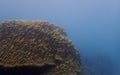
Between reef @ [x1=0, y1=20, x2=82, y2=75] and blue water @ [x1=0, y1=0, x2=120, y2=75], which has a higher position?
blue water @ [x1=0, y1=0, x2=120, y2=75]

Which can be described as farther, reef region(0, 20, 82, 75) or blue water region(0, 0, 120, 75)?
blue water region(0, 0, 120, 75)

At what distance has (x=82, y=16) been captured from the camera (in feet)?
67.5

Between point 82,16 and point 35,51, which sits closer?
point 35,51

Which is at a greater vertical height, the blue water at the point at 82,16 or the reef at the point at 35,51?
the blue water at the point at 82,16

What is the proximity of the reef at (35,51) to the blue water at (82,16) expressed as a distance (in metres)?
11.2

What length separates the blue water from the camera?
17.2m

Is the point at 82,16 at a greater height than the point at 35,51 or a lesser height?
greater

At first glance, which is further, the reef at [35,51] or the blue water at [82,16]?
the blue water at [82,16]

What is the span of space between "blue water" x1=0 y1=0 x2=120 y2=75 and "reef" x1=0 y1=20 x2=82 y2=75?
36.8 ft

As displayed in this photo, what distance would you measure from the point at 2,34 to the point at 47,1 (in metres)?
15.3

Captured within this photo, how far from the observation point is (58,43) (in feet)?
14.1

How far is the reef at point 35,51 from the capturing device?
394cm

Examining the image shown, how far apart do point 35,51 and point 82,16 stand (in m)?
16.8

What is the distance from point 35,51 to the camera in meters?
4.10
